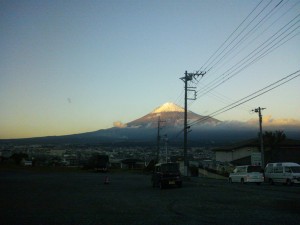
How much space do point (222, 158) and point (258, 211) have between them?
62.8 meters

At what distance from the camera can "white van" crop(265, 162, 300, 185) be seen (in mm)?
28694

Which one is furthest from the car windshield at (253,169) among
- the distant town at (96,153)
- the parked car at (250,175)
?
the distant town at (96,153)

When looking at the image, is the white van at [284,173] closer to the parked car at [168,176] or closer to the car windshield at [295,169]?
the car windshield at [295,169]

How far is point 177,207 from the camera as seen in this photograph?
14578 millimetres

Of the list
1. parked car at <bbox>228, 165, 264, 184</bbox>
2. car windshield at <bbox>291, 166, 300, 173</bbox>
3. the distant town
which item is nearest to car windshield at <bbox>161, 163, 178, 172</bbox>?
parked car at <bbox>228, 165, 264, 184</bbox>

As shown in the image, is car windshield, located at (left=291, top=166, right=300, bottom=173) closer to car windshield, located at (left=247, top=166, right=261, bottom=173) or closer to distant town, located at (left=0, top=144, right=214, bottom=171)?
car windshield, located at (left=247, top=166, right=261, bottom=173)

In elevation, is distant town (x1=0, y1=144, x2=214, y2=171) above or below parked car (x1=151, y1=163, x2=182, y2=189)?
above

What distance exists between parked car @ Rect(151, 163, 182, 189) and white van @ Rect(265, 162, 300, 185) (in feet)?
28.2

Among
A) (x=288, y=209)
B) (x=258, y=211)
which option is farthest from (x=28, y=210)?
(x=288, y=209)

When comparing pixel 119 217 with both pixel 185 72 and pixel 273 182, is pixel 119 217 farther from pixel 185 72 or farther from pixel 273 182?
pixel 185 72

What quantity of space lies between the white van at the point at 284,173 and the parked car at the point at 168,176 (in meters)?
8.59

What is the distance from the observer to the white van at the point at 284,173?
2869 centimetres

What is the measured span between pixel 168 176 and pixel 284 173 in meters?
9.56

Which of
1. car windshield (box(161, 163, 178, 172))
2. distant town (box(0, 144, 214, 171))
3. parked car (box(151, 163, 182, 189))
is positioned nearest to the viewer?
parked car (box(151, 163, 182, 189))
